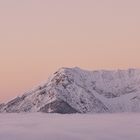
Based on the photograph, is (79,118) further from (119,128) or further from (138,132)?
(138,132)

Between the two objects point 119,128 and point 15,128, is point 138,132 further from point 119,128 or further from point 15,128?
point 15,128

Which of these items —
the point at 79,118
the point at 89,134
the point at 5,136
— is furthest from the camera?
the point at 79,118

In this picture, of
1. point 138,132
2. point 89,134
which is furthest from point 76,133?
point 138,132

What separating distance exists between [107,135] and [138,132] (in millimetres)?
2347

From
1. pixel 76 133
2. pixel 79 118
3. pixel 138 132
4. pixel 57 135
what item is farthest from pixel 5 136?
A: pixel 79 118

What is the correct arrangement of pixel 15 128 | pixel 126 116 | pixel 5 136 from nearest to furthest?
pixel 5 136, pixel 15 128, pixel 126 116

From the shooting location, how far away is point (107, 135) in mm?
38062

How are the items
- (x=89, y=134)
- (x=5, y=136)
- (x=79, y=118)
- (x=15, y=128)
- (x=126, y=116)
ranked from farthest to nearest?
(x=126, y=116), (x=79, y=118), (x=15, y=128), (x=89, y=134), (x=5, y=136)

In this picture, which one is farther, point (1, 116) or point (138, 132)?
point (1, 116)

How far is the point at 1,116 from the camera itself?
69.9 m

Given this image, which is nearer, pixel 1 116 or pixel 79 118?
pixel 79 118

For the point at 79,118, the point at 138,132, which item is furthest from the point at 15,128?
the point at 79,118

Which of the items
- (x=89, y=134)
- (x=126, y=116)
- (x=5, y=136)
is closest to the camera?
(x=5, y=136)

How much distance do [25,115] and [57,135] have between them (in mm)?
31104
